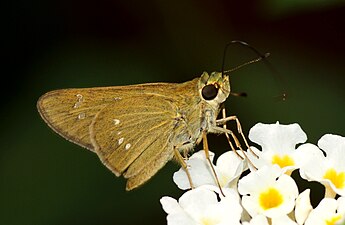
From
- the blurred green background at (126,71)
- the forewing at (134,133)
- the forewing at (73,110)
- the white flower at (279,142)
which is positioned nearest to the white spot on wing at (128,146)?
the forewing at (134,133)

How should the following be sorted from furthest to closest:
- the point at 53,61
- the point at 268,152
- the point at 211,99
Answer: the point at 53,61 → the point at 211,99 → the point at 268,152

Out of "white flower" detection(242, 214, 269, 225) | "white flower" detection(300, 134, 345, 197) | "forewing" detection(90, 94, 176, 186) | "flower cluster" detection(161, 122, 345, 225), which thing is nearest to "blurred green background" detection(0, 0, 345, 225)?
"forewing" detection(90, 94, 176, 186)

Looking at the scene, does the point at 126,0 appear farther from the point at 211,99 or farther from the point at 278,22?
the point at 211,99

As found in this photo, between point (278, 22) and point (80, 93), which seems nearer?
point (80, 93)

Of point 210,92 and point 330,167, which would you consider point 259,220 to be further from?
point 210,92

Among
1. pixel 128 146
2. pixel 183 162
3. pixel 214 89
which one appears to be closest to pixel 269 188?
pixel 183 162

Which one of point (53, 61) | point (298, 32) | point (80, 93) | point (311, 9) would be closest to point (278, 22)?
point (298, 32)

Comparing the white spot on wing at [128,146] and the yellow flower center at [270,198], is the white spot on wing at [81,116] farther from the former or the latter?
the yellow flower center at [270,198]
